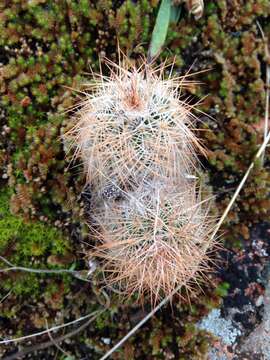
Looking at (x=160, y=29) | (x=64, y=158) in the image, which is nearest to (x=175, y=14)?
(x=160, y=29)

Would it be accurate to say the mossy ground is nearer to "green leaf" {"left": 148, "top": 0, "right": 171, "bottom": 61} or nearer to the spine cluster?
"green leaf" {"left": 148, "top": 0, "right": 171, "bottom": 61}

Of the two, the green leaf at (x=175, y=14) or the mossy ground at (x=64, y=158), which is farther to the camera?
the green leaf at (x=175, y=14)

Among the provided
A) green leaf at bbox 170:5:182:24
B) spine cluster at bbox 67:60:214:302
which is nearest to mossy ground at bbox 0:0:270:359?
green leaf at bbox 170:5:182:24

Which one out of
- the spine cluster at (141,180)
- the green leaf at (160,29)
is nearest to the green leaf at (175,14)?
the green leaf at (160,29)

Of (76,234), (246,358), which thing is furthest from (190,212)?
(246,358)

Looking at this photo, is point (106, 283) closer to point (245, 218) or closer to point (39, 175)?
point (39, 175)

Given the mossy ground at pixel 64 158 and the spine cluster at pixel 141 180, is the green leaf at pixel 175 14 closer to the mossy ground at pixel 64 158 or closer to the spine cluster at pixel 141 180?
the mossy ground at pixel 64 158
